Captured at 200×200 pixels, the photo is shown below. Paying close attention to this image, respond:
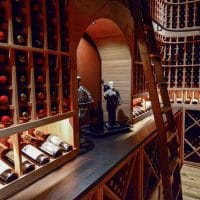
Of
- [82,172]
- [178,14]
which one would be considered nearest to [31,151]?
[82,172]

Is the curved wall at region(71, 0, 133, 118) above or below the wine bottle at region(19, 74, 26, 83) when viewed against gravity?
above

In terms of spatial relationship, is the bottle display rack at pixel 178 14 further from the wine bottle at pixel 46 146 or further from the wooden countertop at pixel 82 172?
the wine bottle at pixel 46 146

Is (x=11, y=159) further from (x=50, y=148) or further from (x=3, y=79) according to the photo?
(x=3, y=79)

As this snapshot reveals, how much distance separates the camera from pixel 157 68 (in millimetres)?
2104

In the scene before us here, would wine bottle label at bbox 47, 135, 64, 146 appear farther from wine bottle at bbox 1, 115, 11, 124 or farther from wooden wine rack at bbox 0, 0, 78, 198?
wine bottle at bbox 1, 115, 11, 124

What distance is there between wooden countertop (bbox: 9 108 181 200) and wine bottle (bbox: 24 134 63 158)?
0.37 ft

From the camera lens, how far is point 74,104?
1.68 m

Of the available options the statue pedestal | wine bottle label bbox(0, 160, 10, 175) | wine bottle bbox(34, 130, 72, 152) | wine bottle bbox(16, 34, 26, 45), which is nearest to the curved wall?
the statue pedestal

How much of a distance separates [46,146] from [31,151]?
0.42 feet

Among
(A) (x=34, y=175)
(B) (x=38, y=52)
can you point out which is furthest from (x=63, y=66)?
(A) (x=34, y=175)

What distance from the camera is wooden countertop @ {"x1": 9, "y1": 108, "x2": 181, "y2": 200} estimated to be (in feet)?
4.14

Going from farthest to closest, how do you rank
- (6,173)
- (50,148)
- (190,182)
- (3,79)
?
(190,182), (50,148), (6,173), (3,79)

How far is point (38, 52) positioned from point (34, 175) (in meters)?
0.72

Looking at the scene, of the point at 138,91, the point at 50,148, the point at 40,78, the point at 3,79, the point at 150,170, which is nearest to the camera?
the point at 3,79
